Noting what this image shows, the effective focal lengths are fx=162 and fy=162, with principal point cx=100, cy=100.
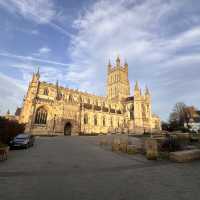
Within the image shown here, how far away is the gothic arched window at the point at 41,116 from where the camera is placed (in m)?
49.8

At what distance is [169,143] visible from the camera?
622 inches

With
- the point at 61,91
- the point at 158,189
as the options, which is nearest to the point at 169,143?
the point at 158,189

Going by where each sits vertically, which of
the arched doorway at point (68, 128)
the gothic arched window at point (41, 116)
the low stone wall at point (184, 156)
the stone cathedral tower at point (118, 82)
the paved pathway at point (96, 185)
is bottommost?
the paved pathway at point (96, 185)

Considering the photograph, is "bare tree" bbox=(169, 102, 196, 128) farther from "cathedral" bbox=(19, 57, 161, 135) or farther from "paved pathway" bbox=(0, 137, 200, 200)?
"paved pathway" bbox=(0, 137, 200, 200)

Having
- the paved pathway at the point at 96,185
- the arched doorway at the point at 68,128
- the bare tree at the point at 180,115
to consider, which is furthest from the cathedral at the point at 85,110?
the paved pathway at the point at 96,185

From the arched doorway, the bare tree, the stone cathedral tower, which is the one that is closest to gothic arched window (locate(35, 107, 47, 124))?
the arched doorway

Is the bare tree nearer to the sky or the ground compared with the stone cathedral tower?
nearer to the ground

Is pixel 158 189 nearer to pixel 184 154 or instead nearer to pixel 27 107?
pixel 184 154

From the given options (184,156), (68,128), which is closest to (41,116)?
(68,128)

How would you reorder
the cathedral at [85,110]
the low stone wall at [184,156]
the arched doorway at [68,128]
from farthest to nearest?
1. the arched doorway at [68,128]
2. the cathedral at [85,110]
3. the low stone wall at [184,156]

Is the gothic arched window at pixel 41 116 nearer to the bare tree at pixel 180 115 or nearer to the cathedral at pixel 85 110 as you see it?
the cathedral at pixel 85 110

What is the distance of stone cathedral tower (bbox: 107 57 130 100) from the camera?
298 feet

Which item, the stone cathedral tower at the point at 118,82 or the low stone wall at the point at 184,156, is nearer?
the low stone wall at the point at 184,156

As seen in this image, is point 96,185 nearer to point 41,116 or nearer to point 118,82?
point 41,116
